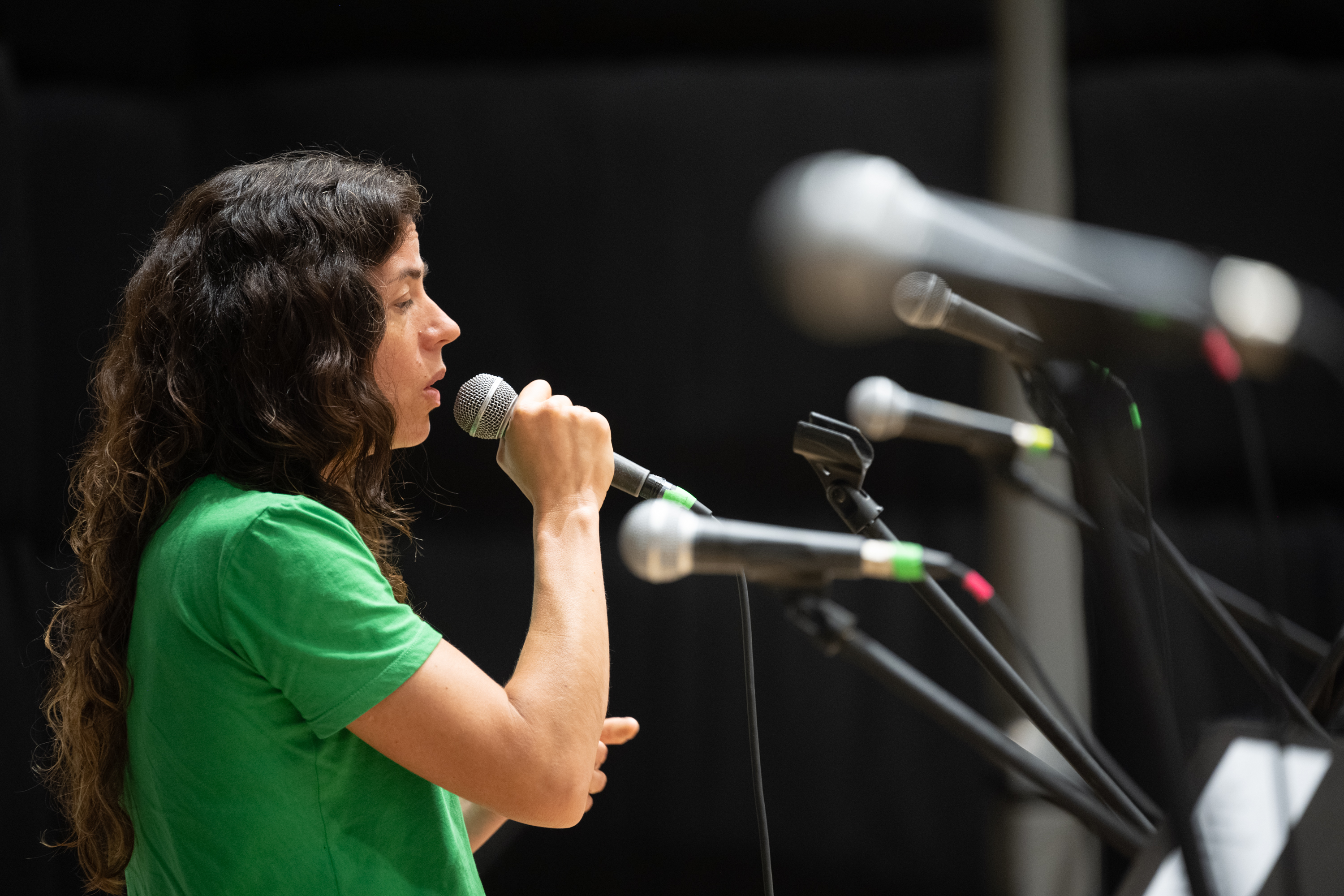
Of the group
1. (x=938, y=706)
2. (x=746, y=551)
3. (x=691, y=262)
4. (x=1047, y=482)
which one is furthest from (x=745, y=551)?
(x=1047, y=482)

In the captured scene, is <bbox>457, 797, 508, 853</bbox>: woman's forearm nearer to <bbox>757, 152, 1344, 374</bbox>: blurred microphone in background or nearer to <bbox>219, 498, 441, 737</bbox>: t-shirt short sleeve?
<bbox>219, 498, 441, 737</bbox>: t-shirt short sleeve

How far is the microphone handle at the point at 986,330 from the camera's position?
742mm

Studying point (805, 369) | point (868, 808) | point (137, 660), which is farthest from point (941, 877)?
point (137, 660)

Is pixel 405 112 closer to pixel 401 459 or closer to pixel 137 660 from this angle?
pixel 401 459

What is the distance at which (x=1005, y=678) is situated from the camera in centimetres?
77

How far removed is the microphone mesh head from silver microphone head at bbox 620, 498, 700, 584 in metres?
0.19

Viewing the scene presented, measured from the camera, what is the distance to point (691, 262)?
2.19 meters

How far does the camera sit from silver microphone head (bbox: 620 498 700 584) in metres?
0.58

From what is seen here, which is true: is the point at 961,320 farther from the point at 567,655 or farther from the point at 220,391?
the point at 220,391

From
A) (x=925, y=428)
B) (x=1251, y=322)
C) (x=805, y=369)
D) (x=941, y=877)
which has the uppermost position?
(x=1251, y=322)

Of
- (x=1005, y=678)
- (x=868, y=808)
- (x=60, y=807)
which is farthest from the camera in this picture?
(x=868, y=808)

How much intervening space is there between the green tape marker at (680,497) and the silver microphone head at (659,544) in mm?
309

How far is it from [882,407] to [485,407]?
40 cm

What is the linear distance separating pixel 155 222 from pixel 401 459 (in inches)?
40.5
